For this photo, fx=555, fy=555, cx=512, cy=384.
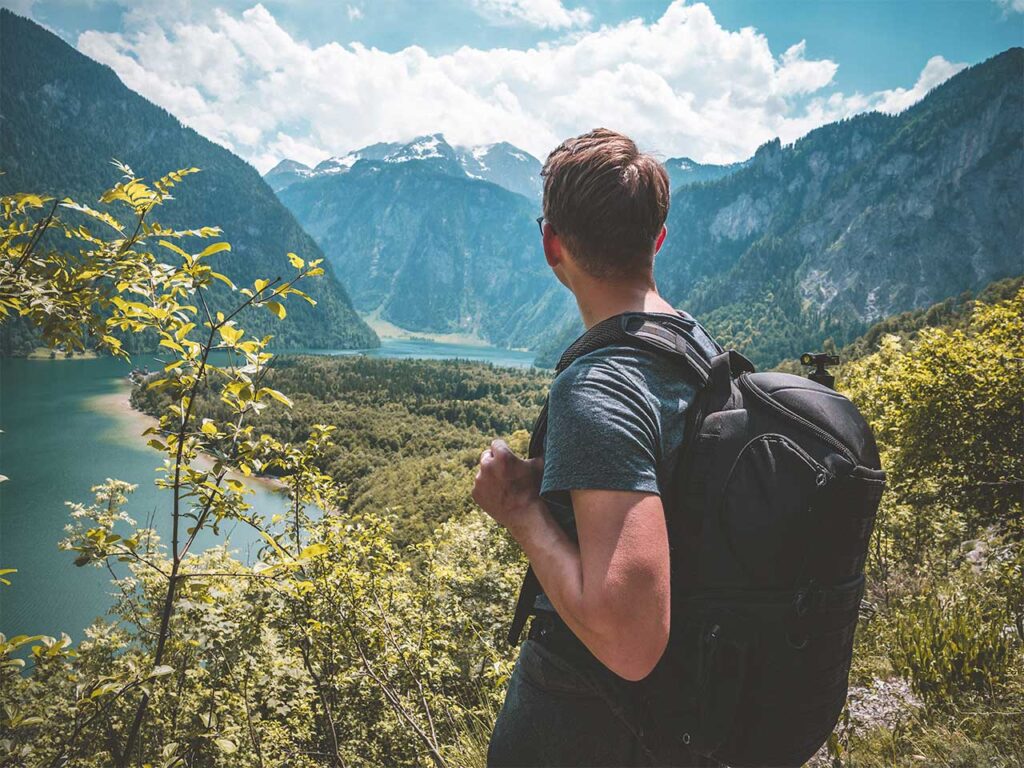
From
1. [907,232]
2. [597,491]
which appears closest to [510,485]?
[597,491]

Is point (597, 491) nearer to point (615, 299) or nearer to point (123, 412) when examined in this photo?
point (615, 299)

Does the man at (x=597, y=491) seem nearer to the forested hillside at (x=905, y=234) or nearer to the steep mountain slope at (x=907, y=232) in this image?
the forested hillside at (x=905, y=234)

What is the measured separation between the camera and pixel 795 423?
1.21 m

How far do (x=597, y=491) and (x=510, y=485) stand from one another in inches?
11.0

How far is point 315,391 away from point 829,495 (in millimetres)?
126714

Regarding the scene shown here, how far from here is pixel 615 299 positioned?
135cm

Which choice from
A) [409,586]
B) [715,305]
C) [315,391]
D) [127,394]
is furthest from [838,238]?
[409,586]

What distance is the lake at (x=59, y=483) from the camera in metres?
29.5

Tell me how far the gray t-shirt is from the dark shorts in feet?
1.17

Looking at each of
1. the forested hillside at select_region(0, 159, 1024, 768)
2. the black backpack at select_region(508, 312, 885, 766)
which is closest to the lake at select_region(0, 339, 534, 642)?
the forested hillside at select_region(0, 159, 1024, 768)

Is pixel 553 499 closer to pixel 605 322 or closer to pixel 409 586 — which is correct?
pixel 605 322

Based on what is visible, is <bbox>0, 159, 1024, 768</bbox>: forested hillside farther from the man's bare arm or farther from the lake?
the man's bare arm

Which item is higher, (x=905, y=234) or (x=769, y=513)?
(x=905, y=234)

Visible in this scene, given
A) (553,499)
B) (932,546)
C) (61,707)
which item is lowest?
(932,546)
